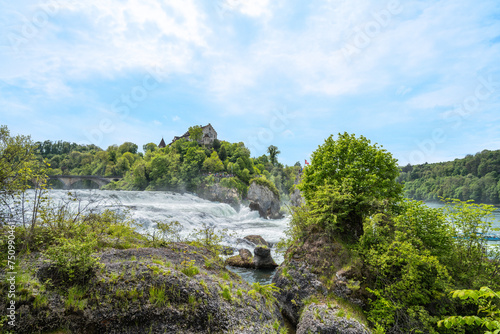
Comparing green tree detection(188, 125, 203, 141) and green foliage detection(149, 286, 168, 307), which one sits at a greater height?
green tree detection(188, 125, 203, 141)

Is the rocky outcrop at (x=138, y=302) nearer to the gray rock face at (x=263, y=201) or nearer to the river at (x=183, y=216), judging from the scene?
the river at (x=183, y=216)

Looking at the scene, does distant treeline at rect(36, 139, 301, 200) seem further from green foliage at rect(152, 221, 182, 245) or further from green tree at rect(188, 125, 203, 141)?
green foliage at rect(152, 221, 182, 245)

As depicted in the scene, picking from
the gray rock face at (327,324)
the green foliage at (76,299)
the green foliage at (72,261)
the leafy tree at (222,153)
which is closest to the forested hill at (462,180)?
the leafy tree at (222,153)

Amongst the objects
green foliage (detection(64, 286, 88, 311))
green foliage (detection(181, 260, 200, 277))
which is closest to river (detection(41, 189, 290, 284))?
green foliage (detection(64, 286, 88, 311))

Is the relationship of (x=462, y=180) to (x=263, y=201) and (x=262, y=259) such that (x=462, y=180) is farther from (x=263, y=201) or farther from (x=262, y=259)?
(x=262, y=259)

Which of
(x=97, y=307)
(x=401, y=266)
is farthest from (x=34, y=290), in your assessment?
(x=401, y=266)

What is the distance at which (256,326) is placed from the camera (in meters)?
6.46

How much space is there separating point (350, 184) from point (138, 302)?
9.88 metres

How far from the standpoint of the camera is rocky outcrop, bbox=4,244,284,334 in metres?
4.81

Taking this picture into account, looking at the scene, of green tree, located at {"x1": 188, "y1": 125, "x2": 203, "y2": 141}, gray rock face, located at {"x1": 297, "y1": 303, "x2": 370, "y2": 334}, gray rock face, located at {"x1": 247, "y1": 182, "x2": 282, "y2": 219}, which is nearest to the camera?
gray rock face, located at {"x1": 297, "y1": 303, "x2": 370, "y2": 334}

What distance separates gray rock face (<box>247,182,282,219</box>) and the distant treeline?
5.04 metres

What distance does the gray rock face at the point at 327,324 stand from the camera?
7.59m

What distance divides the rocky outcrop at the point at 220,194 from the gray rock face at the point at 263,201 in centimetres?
340

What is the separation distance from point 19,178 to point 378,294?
11.4 m
